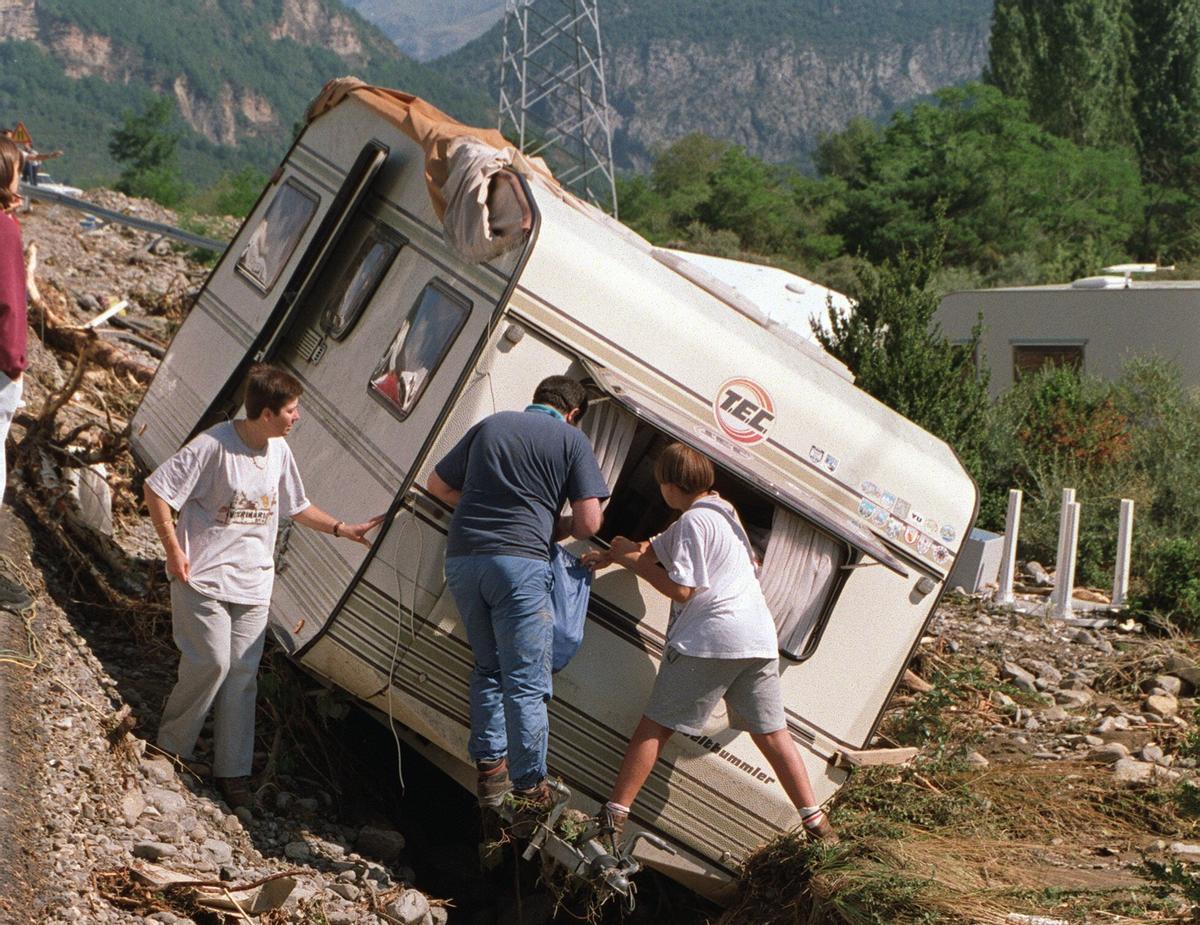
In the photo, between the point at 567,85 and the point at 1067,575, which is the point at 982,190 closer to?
the point at 567,85

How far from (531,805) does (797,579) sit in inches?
60.6

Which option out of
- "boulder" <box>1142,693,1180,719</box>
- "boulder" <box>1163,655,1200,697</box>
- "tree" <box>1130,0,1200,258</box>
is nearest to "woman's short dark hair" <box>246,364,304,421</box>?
"boulder" <box>1142,693,1180,719</box>

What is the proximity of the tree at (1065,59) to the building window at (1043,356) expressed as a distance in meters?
45.0

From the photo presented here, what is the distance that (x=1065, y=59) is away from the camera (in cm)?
6288

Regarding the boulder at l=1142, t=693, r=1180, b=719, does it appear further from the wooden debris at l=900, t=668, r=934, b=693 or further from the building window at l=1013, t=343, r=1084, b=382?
the building window at l=1013, t=343, r=1084, b=382

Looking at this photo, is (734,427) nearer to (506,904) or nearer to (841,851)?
(841,851)

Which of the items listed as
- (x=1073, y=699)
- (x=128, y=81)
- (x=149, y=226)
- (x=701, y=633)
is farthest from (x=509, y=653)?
(x=128, y=81)

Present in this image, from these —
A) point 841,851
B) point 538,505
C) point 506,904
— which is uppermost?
point 538,505

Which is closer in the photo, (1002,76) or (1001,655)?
(1001,655)

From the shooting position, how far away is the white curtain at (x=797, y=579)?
22.0ft

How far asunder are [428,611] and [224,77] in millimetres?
204184

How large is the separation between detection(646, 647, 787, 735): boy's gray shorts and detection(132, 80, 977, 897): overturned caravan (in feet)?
0.55

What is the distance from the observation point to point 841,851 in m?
6.58

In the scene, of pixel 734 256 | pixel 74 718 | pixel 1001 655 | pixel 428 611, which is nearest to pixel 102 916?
pixel 74 718
